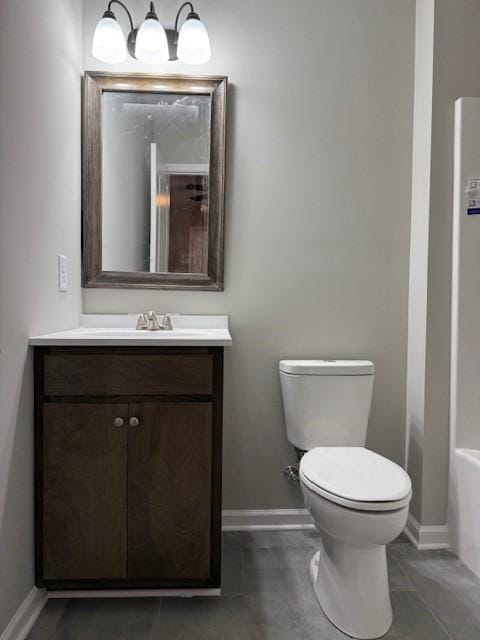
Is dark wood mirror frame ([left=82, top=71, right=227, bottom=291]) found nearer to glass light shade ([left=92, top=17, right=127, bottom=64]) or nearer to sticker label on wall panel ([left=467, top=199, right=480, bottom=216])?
glass light shade ([left=92, top=17, right=127, bottom=64])

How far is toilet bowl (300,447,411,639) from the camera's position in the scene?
114 centimetres

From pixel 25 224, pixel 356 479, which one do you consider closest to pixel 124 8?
pixel 25 224

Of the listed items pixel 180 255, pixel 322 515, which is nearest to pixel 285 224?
pixel 180 255

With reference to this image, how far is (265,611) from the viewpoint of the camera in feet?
4.24

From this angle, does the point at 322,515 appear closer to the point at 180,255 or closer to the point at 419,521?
the point at 419,521

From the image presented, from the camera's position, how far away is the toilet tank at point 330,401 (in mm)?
1591

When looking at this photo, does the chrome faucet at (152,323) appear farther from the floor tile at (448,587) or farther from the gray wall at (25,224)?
the floor tile at (448,587)

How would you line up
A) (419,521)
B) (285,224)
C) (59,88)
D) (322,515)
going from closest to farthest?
1. (322,515)
2. (59,88)
3. (419,521)
4. (285,224)

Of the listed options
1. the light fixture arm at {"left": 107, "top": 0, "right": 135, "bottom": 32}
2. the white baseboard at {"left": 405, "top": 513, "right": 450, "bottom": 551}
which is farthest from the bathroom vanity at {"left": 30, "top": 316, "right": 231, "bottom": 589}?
the light fixture arm at {"left": 107, "top": 0, "right": 135, "bottom": 32}

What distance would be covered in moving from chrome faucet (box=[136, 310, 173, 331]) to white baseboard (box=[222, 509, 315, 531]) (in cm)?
86

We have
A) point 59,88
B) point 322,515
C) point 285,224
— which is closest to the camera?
point 322,515

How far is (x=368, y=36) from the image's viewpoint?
1.77 meters

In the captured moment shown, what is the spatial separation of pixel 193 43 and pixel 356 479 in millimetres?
1711

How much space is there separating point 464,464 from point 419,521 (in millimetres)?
315
